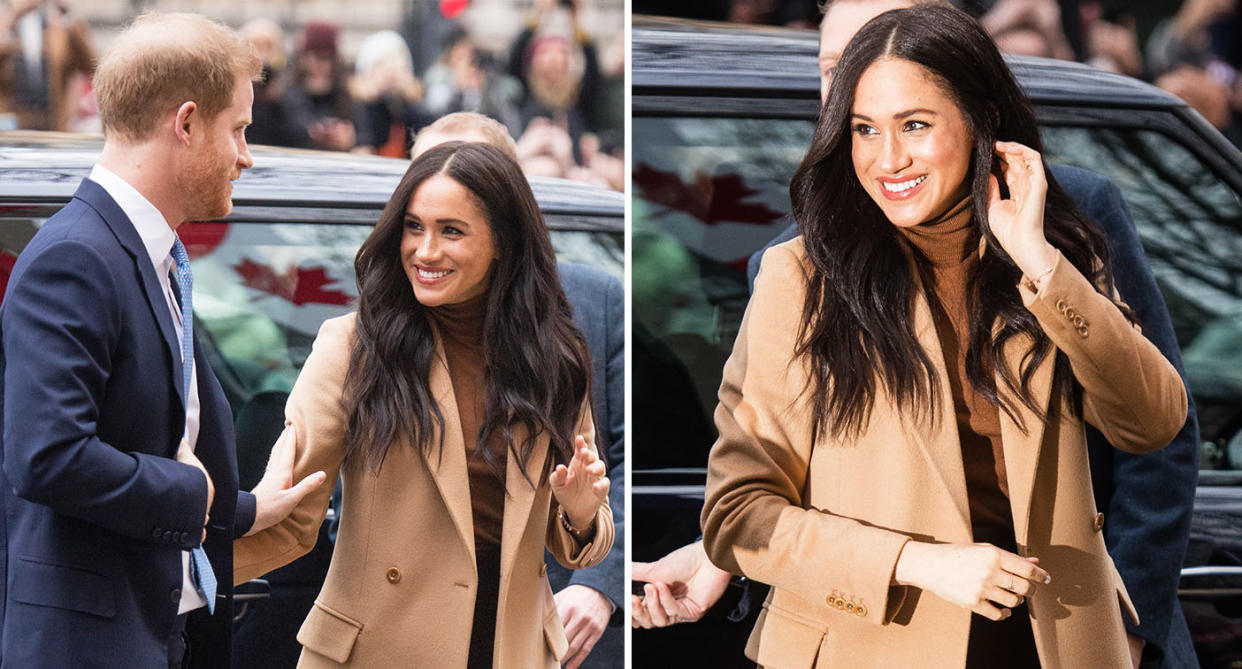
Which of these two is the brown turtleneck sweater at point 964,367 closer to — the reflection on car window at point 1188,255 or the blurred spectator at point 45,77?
the reflection on car window at point 1188,255

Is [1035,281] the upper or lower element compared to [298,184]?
lower

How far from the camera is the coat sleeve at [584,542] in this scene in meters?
2.75

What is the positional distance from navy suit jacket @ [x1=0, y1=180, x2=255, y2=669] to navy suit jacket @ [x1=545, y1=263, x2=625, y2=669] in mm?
903

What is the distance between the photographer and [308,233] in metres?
2.77

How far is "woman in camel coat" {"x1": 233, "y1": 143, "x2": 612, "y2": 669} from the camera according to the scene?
8.77 ft

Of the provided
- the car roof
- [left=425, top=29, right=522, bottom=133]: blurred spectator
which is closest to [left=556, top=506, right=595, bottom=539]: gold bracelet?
the car roof

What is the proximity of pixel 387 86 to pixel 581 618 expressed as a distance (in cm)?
124

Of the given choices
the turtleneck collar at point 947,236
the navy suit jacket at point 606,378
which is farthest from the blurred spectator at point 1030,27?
the navy suit jacket at point 606,378

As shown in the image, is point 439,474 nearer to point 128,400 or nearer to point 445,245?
point 445,245

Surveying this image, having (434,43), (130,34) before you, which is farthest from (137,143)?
(434,43)

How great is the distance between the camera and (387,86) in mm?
2879

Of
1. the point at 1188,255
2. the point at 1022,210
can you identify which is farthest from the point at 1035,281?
the point at 1188,255

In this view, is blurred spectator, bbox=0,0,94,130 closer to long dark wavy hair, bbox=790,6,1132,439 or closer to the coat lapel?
the coat lapel

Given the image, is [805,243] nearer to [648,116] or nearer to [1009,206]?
[1009,206]
